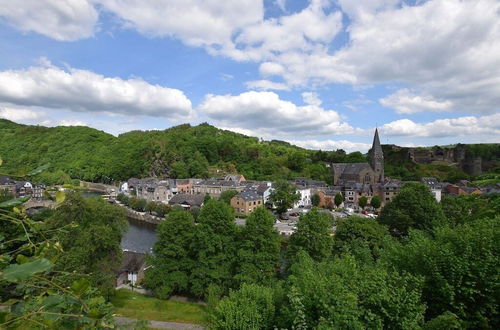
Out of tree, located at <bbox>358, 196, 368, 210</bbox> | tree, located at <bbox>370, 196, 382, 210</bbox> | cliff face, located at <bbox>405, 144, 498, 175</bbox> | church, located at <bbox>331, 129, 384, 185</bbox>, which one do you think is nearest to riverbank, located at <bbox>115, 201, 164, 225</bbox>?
tree, located at <bbox>358, 196, 368, 210</bbox>

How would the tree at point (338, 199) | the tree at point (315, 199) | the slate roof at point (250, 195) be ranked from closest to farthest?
the slate roof at point (250, 195), the tree at point (338, 199), the tree at point (315, 199)

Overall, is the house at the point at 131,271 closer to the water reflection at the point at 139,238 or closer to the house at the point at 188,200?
the water reflection at the point at 139,238

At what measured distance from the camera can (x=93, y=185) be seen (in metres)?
84.8

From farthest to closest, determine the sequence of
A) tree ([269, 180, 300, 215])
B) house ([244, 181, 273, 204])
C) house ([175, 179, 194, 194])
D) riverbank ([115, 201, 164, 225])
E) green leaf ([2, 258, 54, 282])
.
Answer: house ([175, 179, 194, 194]) → house ([244, 181, 273, 204]) → riverbank ([115, 201, 164, 225]) → tree ([269, 180, 300, 215]) → green leaf ([2, 258, 54, 282])

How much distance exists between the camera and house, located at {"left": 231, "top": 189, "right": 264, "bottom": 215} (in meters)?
45.4

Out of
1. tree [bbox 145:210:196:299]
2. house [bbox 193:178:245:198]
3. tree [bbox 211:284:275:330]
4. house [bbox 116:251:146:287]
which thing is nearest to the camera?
tree [bbox 211:284:275:330]

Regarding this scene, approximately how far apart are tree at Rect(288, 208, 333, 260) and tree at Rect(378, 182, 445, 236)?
404 inches

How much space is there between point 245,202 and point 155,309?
2884 cm

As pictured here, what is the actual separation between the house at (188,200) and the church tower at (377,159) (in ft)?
117

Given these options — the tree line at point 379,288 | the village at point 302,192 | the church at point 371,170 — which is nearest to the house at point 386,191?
the village at point 302,192

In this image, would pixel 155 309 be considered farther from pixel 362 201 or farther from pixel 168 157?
pixel 168 157

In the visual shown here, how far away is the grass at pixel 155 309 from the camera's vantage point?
1589cm

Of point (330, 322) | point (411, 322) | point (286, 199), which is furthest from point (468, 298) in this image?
point (286, 199)

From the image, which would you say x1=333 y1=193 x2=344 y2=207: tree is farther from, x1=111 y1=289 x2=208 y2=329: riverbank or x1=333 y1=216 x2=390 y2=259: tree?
x1=111 y1=289 x2=208 y2=329: riverbank
